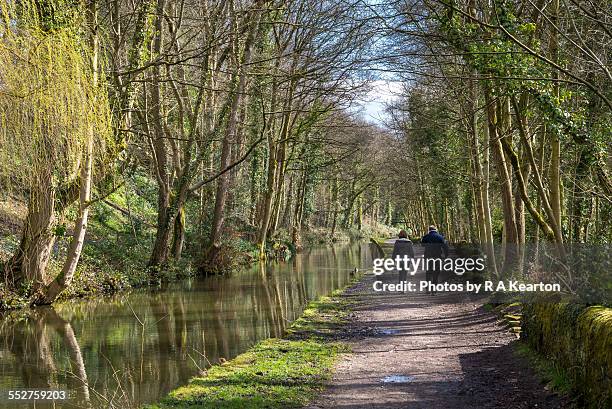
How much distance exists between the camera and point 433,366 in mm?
9391

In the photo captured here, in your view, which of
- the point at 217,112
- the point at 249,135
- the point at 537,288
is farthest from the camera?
the point at 249,135

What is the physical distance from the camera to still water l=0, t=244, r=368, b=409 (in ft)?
30.3

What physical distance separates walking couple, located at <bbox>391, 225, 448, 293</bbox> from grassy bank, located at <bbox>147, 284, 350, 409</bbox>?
5.45m

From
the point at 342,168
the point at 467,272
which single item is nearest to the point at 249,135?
the point at 467,272

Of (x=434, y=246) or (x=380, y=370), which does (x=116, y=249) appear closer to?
(x=434, y=246)

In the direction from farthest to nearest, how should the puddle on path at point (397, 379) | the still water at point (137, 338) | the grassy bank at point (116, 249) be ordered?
the grassy bank at point (116, 249) < the still water at point (137, 338) < the puddle on path at point (397, 379)

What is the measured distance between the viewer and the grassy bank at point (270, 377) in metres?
7.55

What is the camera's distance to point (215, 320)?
1520 cm

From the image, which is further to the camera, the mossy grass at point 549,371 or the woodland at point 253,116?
the woodland at point 253,116

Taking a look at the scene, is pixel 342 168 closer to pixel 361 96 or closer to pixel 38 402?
pixel 361 96

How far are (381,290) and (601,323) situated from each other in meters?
14.1

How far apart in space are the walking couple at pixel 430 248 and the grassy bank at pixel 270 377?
545 centimetres

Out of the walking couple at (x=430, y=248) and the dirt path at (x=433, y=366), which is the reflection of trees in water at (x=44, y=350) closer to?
the dirt path at (x=433, y=366)

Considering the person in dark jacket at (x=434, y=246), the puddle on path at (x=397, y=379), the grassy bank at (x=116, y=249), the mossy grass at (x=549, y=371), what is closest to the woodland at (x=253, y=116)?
the grassy bank at (x=116, y=249)
